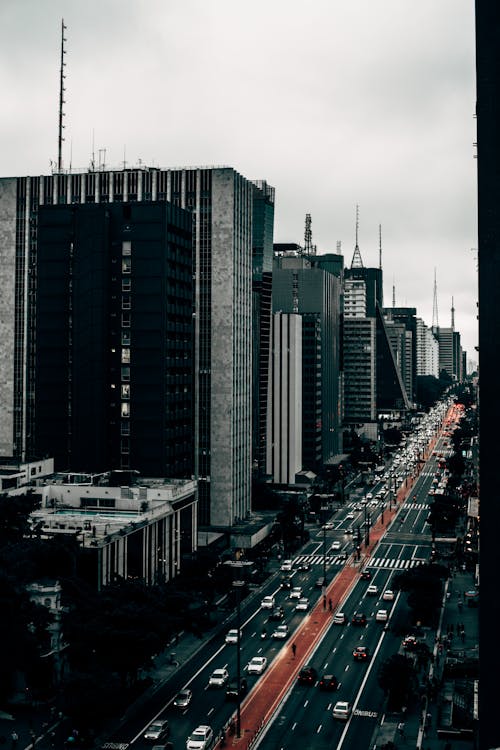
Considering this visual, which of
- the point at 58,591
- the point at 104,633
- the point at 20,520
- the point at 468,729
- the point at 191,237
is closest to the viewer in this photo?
the point at 468,729

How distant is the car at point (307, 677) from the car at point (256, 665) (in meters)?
4.15

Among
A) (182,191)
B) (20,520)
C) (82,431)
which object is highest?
(182,191)

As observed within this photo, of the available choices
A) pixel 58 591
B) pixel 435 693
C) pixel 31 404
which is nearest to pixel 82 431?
pixel 31 404

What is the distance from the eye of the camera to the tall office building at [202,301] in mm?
161750

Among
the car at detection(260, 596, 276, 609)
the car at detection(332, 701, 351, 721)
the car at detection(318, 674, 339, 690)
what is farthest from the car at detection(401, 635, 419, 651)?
the car at detection(260, 596, 276, 609)

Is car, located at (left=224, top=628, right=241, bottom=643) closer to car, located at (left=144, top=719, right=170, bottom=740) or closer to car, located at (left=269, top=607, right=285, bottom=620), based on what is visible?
car, located at (left=269, top=607, right=285, bottom=620)

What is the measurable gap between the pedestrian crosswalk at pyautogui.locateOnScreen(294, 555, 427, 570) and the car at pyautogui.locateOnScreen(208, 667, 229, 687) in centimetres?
5877

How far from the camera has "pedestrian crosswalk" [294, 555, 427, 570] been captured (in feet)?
483

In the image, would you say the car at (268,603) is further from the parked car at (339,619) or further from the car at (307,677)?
the car at (307,677)

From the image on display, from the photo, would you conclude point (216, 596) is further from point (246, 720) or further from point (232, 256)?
point (232, 256)

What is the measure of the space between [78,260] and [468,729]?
99.4 m

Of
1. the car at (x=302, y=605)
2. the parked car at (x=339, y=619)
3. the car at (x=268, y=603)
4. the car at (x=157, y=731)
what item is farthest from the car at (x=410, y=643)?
the car at (x=157, y=731)

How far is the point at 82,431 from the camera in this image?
148 meters

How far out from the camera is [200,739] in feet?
243
